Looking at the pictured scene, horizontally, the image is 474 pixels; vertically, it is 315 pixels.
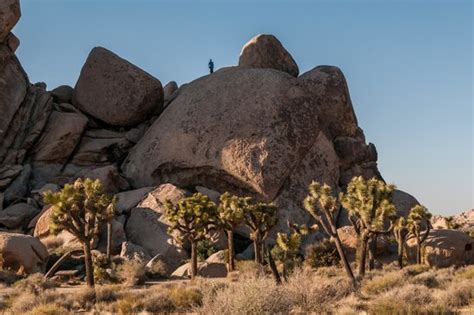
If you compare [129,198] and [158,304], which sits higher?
[129,198]

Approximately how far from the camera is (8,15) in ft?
164

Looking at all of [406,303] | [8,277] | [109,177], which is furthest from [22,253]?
[406,303]

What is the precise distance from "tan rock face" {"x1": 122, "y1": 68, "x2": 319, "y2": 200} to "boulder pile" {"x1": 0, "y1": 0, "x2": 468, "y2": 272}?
3.7 inches

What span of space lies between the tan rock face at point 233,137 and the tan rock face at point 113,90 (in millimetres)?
4357

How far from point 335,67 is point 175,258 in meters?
28.0

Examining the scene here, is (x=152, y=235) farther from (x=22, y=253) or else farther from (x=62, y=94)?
(x=62, y=94)

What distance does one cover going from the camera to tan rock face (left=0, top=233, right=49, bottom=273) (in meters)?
32.1

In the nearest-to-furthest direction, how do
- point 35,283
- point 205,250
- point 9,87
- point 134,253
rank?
point 35,283
point 134,253
point 205,250
point 9,87

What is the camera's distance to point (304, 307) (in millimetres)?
15203

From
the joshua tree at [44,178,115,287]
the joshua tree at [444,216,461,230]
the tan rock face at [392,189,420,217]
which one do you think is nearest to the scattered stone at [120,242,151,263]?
the joshua tree at [44,178,115,287]

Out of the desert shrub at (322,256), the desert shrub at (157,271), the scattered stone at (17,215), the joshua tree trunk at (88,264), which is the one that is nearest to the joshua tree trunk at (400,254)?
the desert shrub at (322,256)

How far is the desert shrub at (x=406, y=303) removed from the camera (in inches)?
558

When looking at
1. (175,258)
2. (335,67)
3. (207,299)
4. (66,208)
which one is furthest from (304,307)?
(335,67)

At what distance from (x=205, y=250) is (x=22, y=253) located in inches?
484
